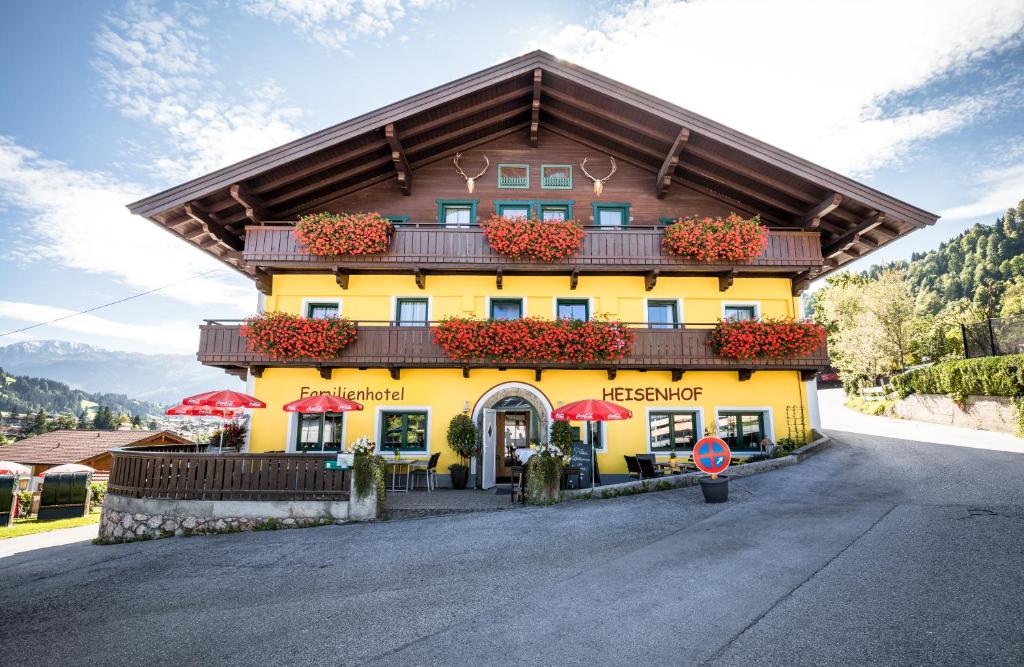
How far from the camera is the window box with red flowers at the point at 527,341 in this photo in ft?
47.7

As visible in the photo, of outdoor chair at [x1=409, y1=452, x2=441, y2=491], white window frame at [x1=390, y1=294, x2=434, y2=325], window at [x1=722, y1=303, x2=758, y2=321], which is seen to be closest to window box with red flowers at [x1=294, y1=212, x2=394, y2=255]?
white window frame at [x1=390, y1=294, x2=434, y2=325]

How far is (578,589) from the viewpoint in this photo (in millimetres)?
6645

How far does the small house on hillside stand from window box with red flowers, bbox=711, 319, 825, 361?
31355 mm

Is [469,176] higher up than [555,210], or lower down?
higher up

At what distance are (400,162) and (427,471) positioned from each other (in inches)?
374

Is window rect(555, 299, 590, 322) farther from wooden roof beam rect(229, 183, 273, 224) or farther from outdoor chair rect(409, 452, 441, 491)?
wooden roof beam rect(229, 183, 273, 224)

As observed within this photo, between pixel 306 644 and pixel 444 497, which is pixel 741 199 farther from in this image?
pixel 306 644

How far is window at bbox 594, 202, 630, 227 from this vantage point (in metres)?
17.2

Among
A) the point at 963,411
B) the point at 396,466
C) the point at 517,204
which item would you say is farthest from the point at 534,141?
the point at 963,411

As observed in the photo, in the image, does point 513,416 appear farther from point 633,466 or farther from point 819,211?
point 819,211

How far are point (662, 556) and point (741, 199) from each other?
13.5 metres

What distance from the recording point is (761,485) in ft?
40.3

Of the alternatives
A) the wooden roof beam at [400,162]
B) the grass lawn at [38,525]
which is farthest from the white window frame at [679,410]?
the grass lawn at [38,525]

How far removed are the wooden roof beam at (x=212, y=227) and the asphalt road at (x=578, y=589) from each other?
8982 millimetres
